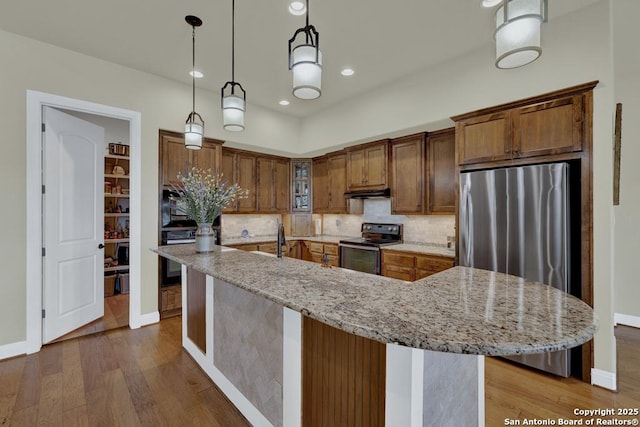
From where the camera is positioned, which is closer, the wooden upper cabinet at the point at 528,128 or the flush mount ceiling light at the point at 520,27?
the flush mount ceiling light at the point at 520,27

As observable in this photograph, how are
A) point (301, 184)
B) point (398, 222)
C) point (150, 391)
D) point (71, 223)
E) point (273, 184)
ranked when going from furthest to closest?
point (301, 184) < point (273, 184) < point (398, 222) < point (71, 223) < point (150, 391)

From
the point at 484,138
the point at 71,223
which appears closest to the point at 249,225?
the point at 71,223

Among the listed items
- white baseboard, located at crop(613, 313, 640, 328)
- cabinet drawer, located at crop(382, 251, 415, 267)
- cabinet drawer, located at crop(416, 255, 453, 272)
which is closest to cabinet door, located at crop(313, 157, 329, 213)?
cabinet drawer, located at crop(382, 251, 415, 267)

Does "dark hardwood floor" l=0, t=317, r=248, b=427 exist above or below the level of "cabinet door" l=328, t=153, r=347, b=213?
below

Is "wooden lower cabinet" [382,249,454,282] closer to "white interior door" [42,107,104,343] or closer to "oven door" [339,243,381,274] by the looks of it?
"oven door" [339,243,381,274]

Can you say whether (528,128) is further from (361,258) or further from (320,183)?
(320,183)

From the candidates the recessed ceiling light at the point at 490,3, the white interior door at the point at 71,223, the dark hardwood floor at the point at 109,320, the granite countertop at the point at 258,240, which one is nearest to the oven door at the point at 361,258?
the granite countertop at the point at 258,240

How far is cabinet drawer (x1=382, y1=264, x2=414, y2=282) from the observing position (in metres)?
3.62

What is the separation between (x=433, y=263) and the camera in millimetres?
3408

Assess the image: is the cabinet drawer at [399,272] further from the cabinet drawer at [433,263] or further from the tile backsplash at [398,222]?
the tile backsplash at [398,222]

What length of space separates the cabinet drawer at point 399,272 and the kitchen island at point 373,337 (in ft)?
6.40

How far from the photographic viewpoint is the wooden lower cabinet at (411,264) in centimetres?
336

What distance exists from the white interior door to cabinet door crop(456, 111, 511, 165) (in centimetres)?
431

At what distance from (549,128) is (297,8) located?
93.1 inches
